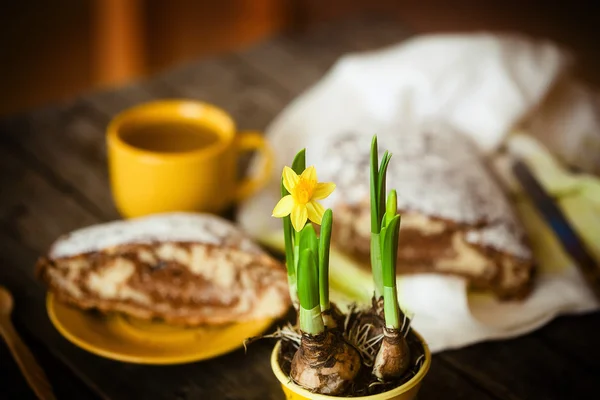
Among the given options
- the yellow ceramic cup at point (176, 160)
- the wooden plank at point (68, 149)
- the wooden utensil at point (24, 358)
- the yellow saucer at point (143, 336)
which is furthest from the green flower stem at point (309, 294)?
the wooden plank at point (68, 149)

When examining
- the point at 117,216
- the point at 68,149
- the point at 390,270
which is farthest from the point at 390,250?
the point at 68,149

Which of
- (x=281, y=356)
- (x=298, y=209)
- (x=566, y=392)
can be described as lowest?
(x=566, y=392)

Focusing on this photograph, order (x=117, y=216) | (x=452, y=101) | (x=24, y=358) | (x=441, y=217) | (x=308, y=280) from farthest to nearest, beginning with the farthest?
1. (x=452, y=101)
2. (x=117, y=216)
3. (x=441, y=217)
4. (x=24, y=358)
5. (x=308, y=280)

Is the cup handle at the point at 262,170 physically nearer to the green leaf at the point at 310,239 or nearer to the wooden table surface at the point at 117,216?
the wooden table surface at the point at 117,216

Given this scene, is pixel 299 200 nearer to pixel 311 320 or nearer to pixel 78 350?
pixel 311 320

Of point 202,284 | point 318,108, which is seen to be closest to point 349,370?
point 202,284

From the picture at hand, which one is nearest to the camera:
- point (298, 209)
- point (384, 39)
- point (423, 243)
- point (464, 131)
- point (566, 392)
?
point (298, 209)

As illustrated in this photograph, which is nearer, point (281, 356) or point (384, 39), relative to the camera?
point (281, 356)

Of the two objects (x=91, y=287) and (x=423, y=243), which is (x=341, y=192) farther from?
(x=91, y=287)
